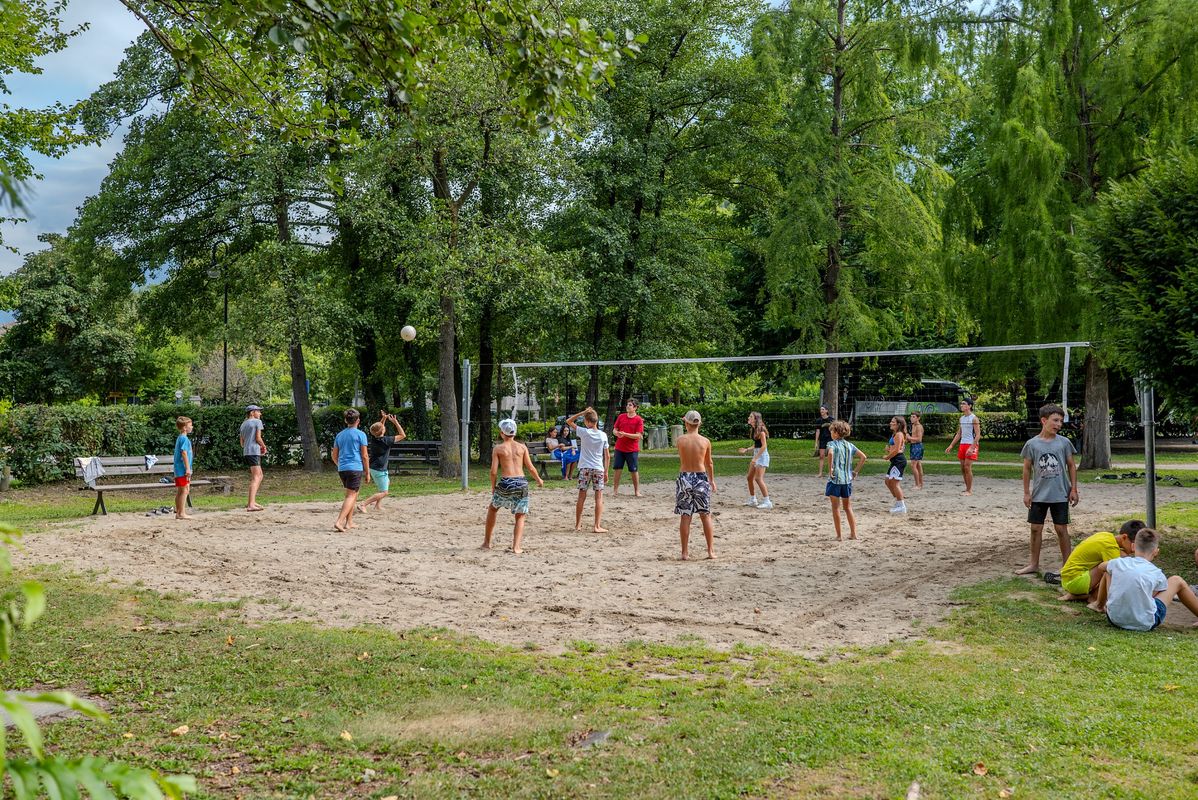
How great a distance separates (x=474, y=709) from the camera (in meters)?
5.42

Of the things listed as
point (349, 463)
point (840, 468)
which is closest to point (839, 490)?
point (840, 468)

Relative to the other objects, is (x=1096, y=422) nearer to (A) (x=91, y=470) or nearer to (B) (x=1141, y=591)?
(B) (x=1141, y=591)

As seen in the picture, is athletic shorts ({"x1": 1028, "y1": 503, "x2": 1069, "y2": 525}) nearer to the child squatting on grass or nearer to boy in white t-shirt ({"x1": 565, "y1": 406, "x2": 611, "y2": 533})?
the child squatting on grass

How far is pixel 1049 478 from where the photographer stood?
31.2 ft

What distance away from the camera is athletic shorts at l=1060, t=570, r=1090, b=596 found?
8.34m

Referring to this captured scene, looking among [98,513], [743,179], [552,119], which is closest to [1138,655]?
[552,119]

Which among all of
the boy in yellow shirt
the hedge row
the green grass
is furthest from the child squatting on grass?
the hedge row

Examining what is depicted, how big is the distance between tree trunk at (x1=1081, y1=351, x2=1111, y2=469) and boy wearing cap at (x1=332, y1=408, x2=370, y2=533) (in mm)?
15969

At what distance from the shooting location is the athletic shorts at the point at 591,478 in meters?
13.4

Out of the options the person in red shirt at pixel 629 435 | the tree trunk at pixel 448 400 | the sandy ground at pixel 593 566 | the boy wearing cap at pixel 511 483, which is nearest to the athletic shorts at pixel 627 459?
the person in red shirt at pixel 629 435

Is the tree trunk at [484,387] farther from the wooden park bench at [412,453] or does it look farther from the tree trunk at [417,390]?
the wooden park bench at [412,453]

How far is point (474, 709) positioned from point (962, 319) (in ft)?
65.7

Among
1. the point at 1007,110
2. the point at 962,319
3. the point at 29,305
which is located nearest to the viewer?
the point at 1007,110

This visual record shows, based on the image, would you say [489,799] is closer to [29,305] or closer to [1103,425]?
[1103,425]
